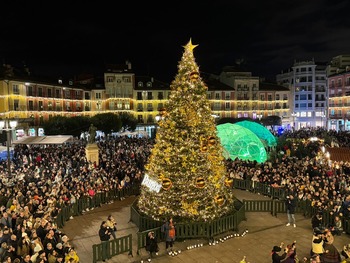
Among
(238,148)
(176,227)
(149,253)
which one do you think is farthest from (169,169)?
(238,148)

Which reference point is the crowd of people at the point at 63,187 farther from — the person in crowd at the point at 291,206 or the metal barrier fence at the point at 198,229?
the metal barrier fence at the point at 198,229

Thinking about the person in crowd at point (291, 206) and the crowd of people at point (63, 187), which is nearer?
the crowd of people at point (63, 187)

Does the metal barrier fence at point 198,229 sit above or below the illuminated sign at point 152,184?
below

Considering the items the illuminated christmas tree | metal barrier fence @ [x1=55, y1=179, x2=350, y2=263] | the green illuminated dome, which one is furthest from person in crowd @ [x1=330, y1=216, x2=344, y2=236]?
the green illuminated dome

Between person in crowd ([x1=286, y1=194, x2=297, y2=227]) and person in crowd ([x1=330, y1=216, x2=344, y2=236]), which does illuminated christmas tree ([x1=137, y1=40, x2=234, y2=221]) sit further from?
person in crowd ([x1=330, y1=216, x2=344, y2=236])

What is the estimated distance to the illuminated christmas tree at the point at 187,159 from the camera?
→ 46.4 ft

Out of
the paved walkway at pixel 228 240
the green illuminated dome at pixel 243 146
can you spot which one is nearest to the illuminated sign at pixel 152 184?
the paved walkway at pixel 228 240

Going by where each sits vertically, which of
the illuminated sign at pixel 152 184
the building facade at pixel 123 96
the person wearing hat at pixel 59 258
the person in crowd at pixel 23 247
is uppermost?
the building facade at pixel 123 96

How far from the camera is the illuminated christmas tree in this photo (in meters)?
14.1

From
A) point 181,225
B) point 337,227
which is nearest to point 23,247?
point 181,225

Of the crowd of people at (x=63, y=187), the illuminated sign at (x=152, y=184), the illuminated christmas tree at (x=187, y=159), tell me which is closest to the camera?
the crowd of people at (x=63, y=187)

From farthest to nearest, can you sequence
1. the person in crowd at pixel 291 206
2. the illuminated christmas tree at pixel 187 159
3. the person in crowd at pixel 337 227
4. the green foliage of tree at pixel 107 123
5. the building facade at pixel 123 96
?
the building facade at pixel 123 96, the green foliage of tree at pixel 107 123, the person in crowd at pixel 291 206, the illuminated christmas tree at pixel 187 159, the person in crowd at pixel 337 227

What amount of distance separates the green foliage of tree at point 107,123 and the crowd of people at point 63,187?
19.0m

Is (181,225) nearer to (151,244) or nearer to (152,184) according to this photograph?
(151,244)
